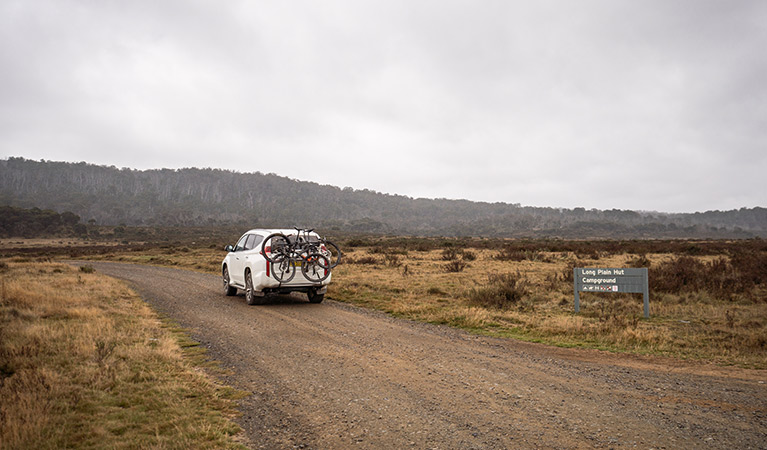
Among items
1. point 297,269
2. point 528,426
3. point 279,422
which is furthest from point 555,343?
point 297,269

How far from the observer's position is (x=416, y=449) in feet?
12.9

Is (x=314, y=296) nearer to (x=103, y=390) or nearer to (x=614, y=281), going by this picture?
(x=103, y=390)

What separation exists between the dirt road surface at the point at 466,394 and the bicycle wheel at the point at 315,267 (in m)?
2.97

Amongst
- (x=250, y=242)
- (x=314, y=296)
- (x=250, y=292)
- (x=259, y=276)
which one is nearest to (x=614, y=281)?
(x=314, y=296)

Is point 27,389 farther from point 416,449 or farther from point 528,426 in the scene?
point 528,426

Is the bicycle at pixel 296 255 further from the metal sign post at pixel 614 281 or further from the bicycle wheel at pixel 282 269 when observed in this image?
the metal sign post at pixel 614 281

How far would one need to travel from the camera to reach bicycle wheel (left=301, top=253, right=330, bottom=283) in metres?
11.9

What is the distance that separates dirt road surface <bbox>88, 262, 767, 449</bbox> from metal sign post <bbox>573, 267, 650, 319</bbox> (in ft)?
12.1

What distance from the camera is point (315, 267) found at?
1210 centimetres

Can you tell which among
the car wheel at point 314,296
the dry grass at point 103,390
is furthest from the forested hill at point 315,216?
the dry grass at point 103,390

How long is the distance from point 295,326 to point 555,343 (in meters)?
5.30

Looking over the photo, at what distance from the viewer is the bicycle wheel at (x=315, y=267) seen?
1195 centimetres

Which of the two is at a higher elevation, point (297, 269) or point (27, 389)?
point (297, 269)

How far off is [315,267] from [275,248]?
1.20 m
